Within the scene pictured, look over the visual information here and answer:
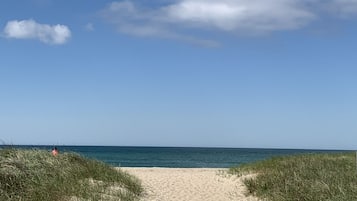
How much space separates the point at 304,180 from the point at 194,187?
4220 millimetres

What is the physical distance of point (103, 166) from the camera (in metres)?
19.6

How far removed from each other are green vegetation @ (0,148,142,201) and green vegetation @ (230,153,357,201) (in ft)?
13.8

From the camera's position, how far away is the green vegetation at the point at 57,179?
14.1 metres

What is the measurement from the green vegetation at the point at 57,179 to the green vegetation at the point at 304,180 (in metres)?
4.20

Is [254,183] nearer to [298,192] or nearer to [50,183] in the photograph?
[298,192]

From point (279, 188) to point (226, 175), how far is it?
6620 mm

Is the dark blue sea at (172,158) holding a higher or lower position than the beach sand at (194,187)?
higher

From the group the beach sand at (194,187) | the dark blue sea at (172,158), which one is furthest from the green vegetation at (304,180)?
the dark blue sea at (172,158)

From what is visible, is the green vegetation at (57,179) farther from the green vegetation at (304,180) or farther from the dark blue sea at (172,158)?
the green vegetation at (304,180)

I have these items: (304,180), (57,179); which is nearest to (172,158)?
(304,180)

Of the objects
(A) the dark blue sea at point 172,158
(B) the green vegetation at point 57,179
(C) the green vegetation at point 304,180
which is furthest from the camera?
(A) the dark blue sea at point 172,158

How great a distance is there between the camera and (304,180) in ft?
55.4

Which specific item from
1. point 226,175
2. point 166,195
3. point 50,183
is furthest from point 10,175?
point 226,175

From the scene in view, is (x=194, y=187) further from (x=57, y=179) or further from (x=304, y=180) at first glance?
(x=57, y=179)
